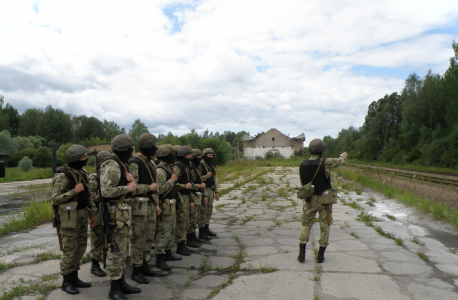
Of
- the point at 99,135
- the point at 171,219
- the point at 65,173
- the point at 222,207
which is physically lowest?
the point at 222,207

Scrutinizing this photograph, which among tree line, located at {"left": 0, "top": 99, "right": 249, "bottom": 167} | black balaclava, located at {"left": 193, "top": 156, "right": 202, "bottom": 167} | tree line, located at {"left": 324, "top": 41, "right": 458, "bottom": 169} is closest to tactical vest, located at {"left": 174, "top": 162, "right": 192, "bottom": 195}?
black balaclava, located at {"left": 193, "top": 156, "right": 202, "bottom": 167}

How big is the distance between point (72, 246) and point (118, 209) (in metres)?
0.92

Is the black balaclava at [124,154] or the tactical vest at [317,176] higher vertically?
the black balaclava at [124,154]

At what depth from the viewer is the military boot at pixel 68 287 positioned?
151 inches

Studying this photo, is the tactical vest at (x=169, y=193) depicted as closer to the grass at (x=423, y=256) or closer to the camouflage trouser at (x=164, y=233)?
the camouflage trouser at (x=164, y=233)

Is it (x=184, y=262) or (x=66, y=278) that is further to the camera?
(x=184, y=262)

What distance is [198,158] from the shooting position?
675cm

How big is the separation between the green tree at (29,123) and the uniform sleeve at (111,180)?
67762 mm

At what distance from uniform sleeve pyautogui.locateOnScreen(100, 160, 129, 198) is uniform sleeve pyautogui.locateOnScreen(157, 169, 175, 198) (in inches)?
41.1

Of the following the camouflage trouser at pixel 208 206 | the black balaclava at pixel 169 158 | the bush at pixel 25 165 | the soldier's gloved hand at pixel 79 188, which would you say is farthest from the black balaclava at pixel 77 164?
the bush at pixel 25 165

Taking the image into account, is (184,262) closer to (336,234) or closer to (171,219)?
(171,219)

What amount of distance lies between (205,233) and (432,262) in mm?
4224

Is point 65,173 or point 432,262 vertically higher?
point 65,173

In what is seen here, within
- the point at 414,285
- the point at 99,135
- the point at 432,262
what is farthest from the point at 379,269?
the point at 99,135
